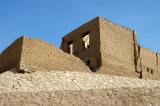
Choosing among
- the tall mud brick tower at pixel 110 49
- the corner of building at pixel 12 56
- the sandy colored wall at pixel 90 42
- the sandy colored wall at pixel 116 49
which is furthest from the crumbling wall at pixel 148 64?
the corner of building at pixel 12 56

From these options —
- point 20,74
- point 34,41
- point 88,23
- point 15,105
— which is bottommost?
point 15,105

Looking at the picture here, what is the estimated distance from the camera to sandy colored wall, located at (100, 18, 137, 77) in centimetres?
2328

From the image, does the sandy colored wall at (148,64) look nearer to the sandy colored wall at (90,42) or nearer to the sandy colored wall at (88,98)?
the sandy colored wall at (90,42)

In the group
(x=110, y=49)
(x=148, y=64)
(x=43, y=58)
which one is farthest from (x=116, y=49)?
(x=43, y=58)

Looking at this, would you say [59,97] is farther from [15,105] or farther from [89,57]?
[89,57]

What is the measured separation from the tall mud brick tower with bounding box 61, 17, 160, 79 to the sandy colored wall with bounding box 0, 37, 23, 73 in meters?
4.52

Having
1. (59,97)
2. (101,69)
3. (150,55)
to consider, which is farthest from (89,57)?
(59,97)

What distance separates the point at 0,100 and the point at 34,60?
9252 millimetres

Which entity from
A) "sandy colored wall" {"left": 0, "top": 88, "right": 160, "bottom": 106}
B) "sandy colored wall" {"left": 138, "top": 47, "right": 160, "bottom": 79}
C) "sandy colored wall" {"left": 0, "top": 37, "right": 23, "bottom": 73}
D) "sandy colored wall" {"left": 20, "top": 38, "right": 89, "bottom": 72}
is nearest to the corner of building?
"sandy colored wall" {"left": 0, "top": 37, "right": 23, "bottom": 73}

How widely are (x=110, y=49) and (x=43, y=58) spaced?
15.9ft

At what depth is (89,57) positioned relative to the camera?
77.2 feet

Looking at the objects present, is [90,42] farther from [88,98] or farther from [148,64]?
[88,98]

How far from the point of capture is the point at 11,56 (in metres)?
20.7

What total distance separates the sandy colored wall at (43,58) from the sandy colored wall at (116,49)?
2166 mm
